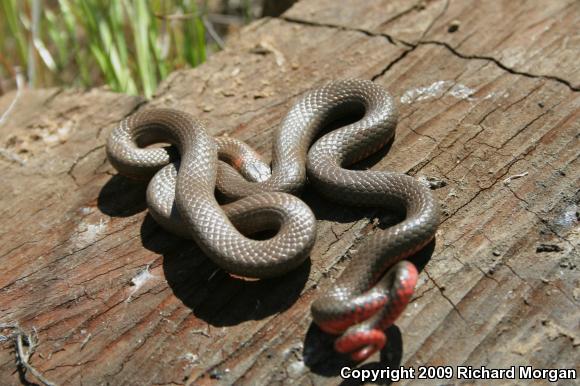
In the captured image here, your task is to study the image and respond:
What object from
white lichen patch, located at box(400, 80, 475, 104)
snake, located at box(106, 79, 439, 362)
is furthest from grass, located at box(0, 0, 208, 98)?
white lichen patch, located at box(400, 80, 475, 104)

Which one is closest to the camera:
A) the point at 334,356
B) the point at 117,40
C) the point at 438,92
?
the point at 334,356

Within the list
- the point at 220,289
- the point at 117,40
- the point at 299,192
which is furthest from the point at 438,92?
the point at 117,40

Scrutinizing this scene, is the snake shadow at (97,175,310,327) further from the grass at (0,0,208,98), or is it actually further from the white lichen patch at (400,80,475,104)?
the grass at (0,0,208,98)

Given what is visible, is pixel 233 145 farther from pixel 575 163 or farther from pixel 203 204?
pixel 575 163

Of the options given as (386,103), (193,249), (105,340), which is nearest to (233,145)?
(193,249)

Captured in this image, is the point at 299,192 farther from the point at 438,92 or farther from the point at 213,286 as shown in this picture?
the point at 438,92

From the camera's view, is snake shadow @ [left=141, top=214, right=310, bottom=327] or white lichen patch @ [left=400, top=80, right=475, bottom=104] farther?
white lichen patch @ [left=400, top=80, right=475, bottom=104]
